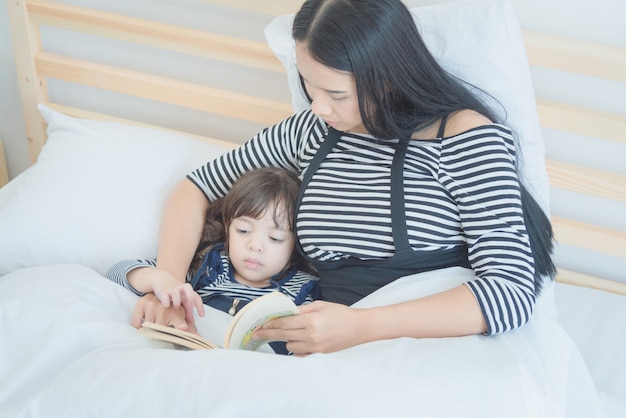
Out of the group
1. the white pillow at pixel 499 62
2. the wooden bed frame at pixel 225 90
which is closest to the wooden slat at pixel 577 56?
the wooden bed frame at pixel 225 90

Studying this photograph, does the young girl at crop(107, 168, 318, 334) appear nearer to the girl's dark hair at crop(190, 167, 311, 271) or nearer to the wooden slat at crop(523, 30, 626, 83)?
the girl's dark hair at crop(190, 167, 311, 271)

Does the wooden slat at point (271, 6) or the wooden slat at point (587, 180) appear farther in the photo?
the wooden slat at point (271, 6)

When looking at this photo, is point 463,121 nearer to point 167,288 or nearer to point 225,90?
point 167,288

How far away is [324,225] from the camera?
120 cm

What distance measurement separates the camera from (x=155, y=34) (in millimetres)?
1646

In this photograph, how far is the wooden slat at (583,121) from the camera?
1.35m

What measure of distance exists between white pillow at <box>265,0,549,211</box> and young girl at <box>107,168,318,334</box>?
0.37 meters

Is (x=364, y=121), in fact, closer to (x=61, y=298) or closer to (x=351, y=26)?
(x=351, y=26)

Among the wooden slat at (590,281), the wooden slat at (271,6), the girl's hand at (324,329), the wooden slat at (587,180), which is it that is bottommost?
the wooden slat at (590,281)

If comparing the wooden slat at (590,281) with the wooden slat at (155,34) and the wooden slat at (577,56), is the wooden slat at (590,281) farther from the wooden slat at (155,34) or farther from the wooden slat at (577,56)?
the wooden slat at (155,34)

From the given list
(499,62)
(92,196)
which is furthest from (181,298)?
(499,62)

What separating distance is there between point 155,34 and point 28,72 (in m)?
0.39

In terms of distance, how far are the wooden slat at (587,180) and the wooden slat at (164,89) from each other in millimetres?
592

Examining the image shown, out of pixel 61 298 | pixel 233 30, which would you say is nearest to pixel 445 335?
pixel 61 298
